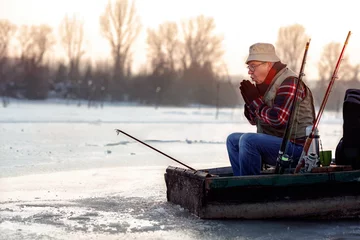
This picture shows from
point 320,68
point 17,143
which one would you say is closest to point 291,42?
point 320,68

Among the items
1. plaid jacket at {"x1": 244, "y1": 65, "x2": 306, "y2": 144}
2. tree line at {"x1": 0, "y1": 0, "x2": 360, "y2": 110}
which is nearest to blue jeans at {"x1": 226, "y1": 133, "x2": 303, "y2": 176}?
plaid jacket at {"x1": 244, "y1": 65, "x2": 306, "y2": 144}

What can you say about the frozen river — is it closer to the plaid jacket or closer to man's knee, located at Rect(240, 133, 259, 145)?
man's knee, located at Rect(240, 133, 259, 145)

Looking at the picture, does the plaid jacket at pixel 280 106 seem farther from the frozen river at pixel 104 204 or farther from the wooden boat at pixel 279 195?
the frozen river at pixel 104 204

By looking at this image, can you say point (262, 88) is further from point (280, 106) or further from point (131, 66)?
point (131, 66)

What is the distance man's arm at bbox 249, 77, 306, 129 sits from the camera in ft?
15.4

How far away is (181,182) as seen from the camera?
4.97 metres

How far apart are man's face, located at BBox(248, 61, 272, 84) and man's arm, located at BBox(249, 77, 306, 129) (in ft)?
0.79

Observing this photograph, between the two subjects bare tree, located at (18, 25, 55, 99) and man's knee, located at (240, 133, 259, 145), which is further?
bare tree, located at (18, 25, 55, 99)

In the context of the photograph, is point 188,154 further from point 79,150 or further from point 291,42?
point 291,42

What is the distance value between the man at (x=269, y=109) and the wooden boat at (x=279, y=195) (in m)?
0.33

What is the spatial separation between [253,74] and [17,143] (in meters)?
7.33

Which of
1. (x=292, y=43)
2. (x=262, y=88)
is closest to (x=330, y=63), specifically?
(x=292, y=43)

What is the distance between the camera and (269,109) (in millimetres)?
4734

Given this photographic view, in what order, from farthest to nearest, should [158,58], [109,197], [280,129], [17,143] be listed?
[158,58] → [17,143] → [109,197] → [280,129]
